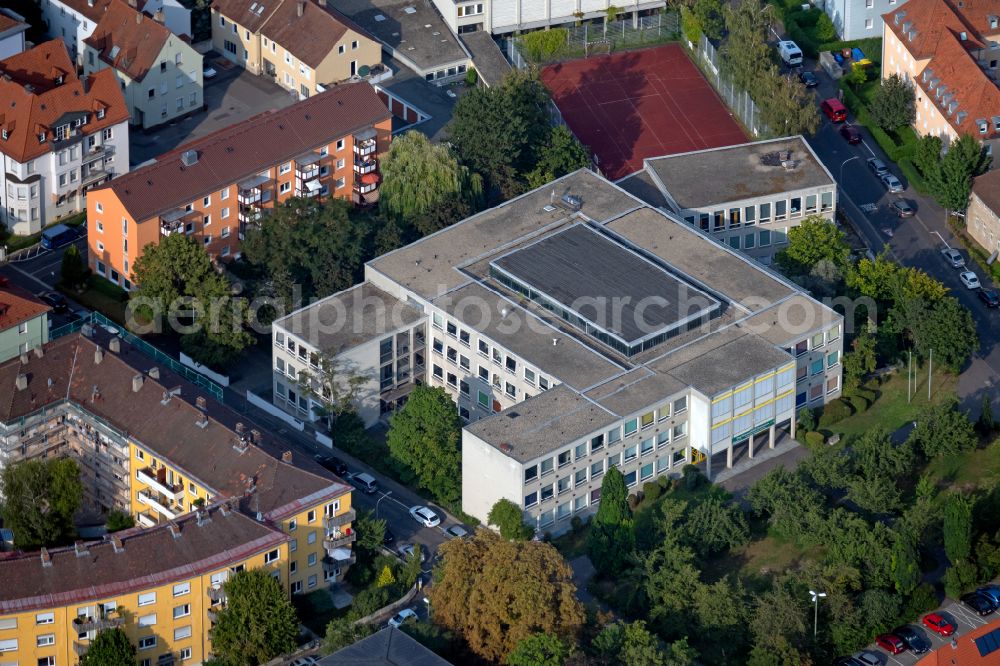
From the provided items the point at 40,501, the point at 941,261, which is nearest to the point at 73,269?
the point at 40,501

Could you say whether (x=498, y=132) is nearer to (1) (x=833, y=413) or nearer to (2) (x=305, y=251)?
(2) (x=305, y=251)

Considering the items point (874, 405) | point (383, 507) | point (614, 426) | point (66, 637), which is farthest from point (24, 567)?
point (874, 405)

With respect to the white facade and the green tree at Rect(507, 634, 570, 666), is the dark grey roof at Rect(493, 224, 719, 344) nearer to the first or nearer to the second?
the green tree at Rect(507, 634, 570, 666)

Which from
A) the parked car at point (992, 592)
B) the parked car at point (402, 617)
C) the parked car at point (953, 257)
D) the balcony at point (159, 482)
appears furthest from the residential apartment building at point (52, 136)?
the parked car at point (992, 592)

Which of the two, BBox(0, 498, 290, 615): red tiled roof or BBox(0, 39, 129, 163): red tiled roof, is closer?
BBox(0, 498, 290, 615): red tiled roof

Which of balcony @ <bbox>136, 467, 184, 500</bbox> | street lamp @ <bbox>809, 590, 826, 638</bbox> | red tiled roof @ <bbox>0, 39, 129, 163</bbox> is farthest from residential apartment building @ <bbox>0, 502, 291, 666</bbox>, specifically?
red tiled roof @ <bbox>0, 39, 129, 163</bbox>

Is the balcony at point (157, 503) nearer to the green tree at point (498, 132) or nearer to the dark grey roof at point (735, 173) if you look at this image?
the green tree at point (498, 132)

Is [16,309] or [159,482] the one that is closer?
[159,482]
